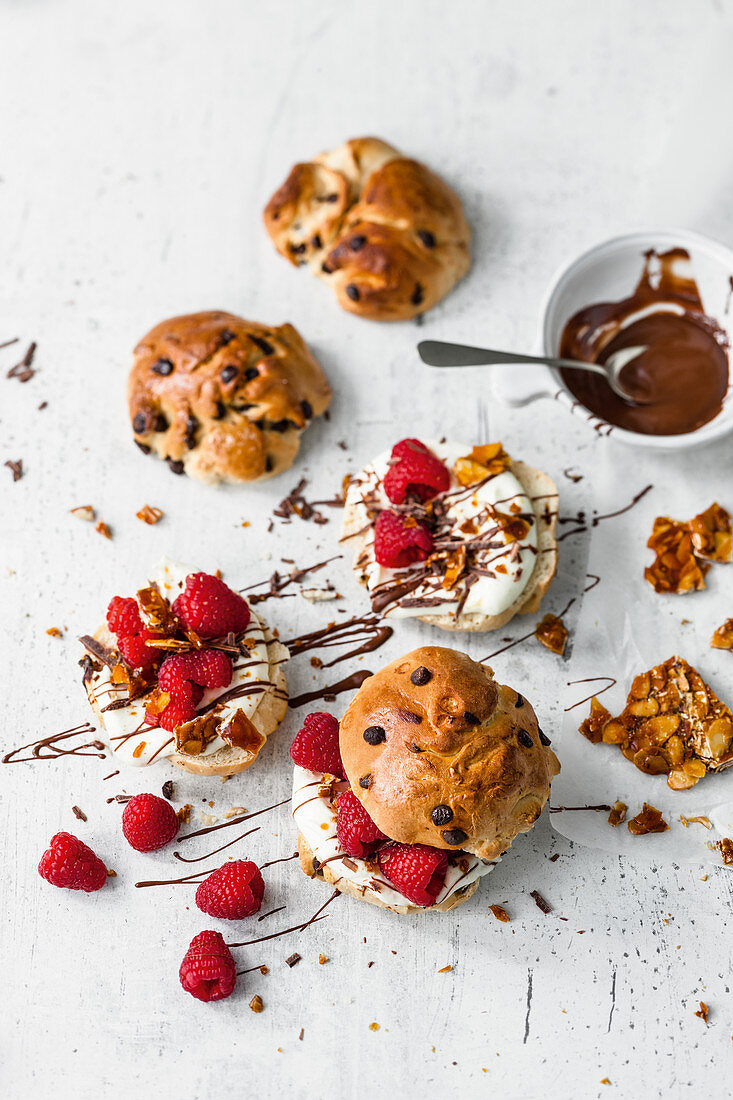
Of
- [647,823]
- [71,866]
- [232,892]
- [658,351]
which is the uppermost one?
[658,351]

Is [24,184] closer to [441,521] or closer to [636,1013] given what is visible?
[441,521]

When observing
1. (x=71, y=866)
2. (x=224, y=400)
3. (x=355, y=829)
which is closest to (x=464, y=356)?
(x=224, y=400)

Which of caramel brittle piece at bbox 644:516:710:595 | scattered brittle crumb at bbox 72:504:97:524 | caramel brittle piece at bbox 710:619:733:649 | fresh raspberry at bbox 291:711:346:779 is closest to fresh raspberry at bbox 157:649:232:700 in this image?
fresh raspberry at bbox 291:711:346:779

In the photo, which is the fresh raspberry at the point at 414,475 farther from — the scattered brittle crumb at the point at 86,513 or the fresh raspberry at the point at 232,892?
the fresh raspberry at the point at 232,892

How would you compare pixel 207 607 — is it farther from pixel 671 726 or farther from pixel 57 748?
pixel 671 726

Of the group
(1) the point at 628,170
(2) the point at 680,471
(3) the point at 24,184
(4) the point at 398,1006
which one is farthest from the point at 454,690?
(3) the point at 24,184

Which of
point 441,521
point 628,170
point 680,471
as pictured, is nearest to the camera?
point 441,521

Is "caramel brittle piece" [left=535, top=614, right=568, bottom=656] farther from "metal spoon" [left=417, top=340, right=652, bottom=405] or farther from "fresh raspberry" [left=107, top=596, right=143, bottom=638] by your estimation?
"fresh raspberry" [left=107, top=596, right=143, bottom=638]
